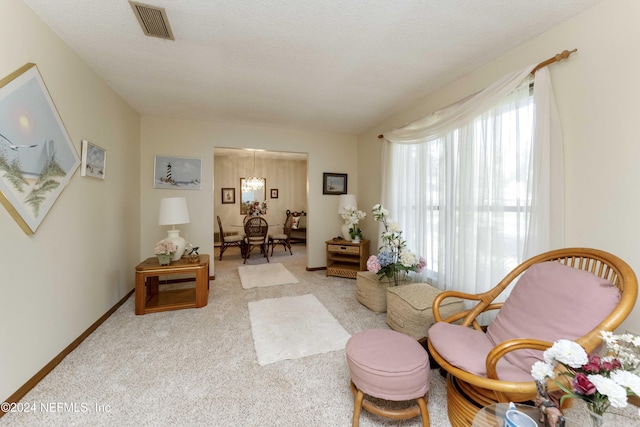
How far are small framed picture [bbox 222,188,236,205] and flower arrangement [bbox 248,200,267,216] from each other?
583 millimetres

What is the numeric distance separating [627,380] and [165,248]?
3270mm

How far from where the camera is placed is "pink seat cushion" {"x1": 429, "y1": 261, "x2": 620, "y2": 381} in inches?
47.6

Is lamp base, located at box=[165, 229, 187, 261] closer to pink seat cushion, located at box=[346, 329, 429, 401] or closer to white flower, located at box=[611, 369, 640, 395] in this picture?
pink seat cushion, located at box=[346, 329, 429, 401]

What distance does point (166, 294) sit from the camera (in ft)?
10.6

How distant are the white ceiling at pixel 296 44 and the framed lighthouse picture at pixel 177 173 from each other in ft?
2.80

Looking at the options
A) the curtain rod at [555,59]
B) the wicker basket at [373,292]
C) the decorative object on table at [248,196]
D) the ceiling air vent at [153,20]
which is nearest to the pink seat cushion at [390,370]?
the wicker basket at [373,292]

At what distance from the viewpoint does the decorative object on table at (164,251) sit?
271 centimetres

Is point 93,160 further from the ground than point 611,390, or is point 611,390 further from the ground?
point 93,160

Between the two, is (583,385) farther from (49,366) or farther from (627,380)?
(49,366)

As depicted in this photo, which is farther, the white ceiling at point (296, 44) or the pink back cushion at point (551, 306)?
the white ceiling at point (296, 44)

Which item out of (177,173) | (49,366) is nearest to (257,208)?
(177,173)

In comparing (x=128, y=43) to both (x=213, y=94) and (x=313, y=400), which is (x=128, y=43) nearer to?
(x=213, y=94)

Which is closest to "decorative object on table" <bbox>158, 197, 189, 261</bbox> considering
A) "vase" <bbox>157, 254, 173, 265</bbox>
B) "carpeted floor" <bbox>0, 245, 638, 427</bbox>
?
"vase" <bbox>157, 254, 173, 265</bbox>

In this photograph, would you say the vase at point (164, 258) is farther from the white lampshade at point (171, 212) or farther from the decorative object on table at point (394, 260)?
the decorative object on table at point (394, 260)
